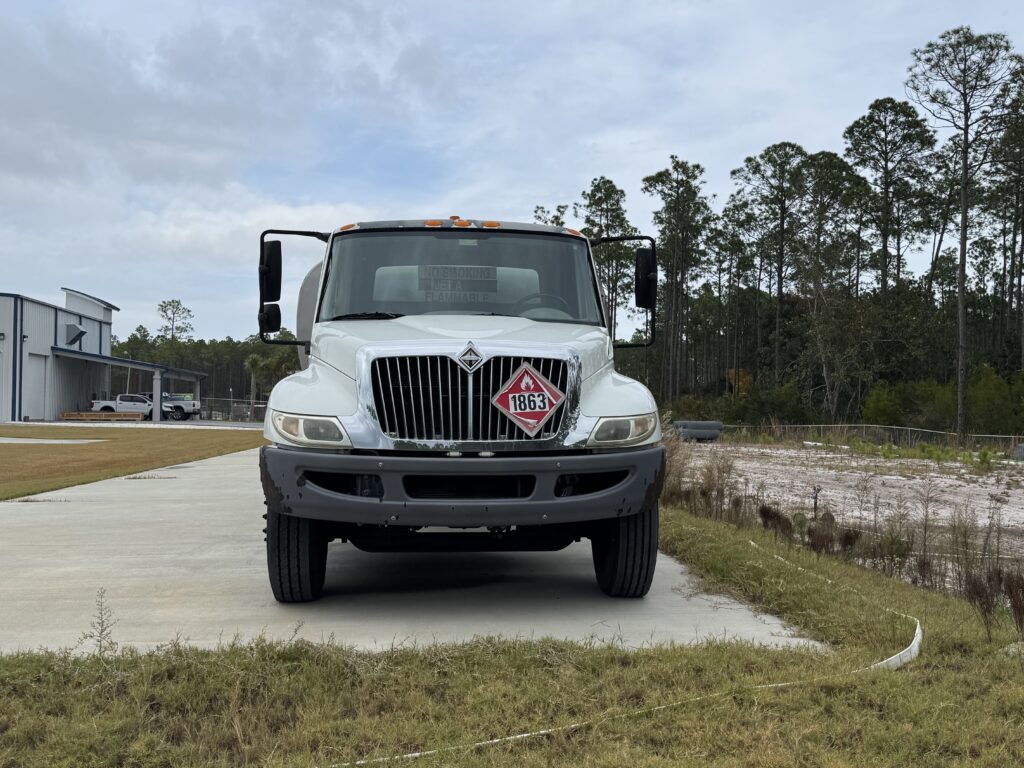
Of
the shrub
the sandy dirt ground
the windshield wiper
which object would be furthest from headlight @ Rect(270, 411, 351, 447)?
the shrub

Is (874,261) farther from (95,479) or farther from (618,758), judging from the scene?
(618,758)

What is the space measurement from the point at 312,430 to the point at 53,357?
56249 mm

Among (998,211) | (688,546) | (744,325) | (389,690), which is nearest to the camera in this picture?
(389,690)

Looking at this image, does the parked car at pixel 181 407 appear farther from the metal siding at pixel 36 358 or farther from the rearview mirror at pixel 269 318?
the rearview mirror at pixel 269 318

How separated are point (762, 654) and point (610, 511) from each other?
3.78 ft

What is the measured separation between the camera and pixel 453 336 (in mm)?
5418

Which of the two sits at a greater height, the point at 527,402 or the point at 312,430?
the point at 527,402

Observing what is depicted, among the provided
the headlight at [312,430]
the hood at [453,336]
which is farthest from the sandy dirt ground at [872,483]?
the headlight at [312,430]

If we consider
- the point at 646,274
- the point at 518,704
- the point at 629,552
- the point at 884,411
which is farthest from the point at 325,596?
the point at 884,411

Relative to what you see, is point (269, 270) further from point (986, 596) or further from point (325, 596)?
point (986, 596)

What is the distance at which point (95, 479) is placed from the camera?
48.6ft

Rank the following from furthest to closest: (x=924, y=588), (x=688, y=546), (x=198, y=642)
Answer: (x=688, y=546)
(x=924, y=588)
(x=198, y=642)

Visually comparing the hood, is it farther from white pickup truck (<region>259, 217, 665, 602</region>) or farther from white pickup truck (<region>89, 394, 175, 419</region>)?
white pickup truck (<region>89, 394, 175, 419</region>)

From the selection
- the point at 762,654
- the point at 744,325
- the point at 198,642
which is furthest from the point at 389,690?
the point at 744,325
